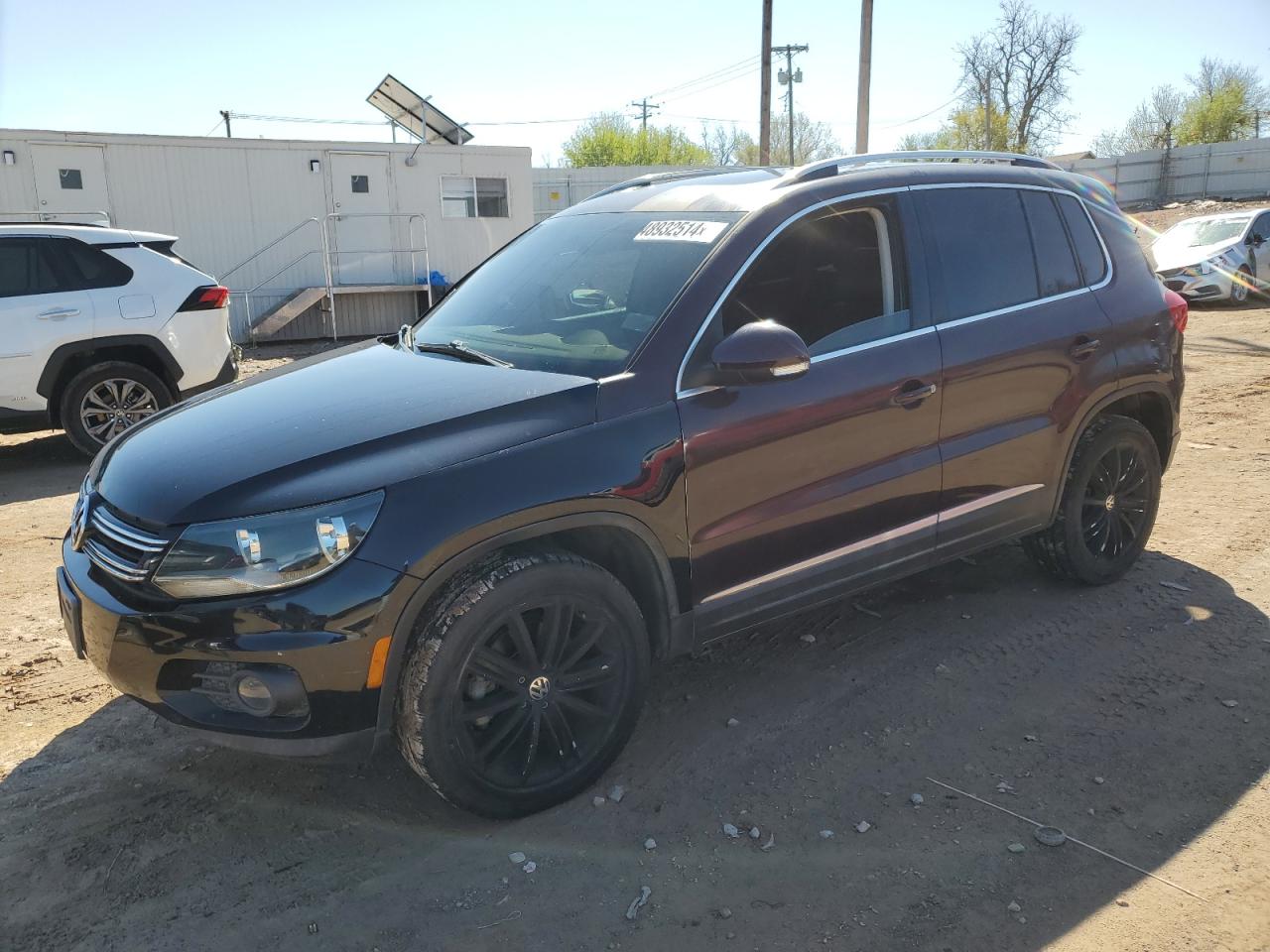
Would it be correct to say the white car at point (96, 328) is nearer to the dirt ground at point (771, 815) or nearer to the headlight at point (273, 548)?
the dirt ground at point (771, 815)

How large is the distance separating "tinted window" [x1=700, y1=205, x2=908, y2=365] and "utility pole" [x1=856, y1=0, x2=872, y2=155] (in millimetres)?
18869

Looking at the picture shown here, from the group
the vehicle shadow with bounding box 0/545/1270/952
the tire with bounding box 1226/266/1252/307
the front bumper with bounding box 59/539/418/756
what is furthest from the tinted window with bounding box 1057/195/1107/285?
the tire with bounding box 1226/266/1252/307

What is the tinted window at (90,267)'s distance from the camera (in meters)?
7.63

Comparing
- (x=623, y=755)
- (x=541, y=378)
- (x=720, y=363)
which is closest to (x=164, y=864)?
(x=623, y=755)

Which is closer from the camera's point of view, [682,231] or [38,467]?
[682,231]

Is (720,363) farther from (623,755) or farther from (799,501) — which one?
(623,755)

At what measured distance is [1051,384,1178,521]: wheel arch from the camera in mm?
4414

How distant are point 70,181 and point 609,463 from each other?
15448 mm

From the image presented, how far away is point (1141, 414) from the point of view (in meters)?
4.84

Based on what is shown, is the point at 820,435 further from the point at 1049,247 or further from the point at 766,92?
the point at 766,92

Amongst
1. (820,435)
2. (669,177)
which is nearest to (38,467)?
(669,177)

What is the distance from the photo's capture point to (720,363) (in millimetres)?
3145

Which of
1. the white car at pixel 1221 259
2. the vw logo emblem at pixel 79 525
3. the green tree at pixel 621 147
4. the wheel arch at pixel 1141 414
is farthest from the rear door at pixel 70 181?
the green tree at pixel 621 147

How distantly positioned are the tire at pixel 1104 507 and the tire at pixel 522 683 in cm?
237
